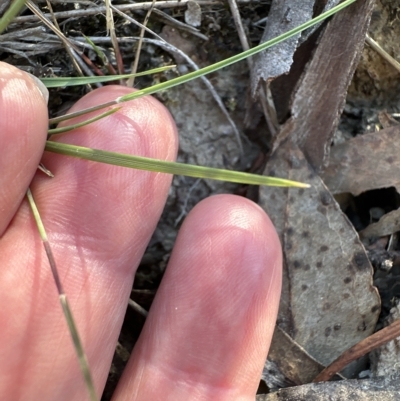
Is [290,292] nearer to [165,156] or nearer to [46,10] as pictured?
[165,156]

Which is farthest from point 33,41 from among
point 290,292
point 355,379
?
point 355,379

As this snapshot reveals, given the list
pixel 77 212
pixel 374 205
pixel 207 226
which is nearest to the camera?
pixel 77 212

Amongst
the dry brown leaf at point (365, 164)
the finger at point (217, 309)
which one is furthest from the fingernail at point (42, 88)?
the dry brown leaf at point (365, 164)

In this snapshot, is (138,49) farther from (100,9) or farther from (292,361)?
(292,361)

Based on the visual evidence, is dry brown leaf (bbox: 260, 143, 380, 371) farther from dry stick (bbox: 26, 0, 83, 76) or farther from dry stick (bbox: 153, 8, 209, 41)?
dry stick (bbox: 26, 0, 83, 76)

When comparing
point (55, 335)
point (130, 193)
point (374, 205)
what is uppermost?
point (130, 193)

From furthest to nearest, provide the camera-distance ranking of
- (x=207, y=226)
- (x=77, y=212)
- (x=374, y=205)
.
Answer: (x=374, y=205) → (x=207, y=226) → (x=77, y=212)

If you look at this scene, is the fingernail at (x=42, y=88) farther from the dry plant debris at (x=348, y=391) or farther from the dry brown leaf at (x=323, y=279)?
the dry plant debris at (x=348, y=391)
